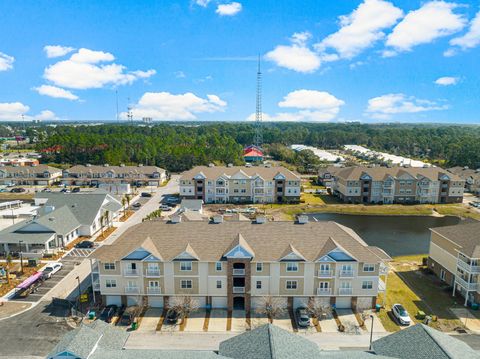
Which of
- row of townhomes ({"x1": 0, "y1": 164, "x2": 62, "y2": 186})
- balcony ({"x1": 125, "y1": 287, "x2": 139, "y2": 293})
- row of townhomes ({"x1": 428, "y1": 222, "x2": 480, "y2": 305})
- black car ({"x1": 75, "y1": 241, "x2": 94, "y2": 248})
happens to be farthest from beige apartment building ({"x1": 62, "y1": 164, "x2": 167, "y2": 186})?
row of townhomes ({"x1": 428, "y1": 222, "x2": 480, "y2": 305})

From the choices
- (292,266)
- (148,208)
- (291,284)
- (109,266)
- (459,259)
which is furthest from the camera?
(148,208)

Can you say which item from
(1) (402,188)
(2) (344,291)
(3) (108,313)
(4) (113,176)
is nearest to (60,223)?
(3) (108,313)

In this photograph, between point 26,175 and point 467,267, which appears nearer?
point 467,267

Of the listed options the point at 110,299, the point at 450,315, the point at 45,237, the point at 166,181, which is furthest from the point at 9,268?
the point at 166,181

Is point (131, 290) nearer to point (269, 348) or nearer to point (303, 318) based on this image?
point (303, 318)

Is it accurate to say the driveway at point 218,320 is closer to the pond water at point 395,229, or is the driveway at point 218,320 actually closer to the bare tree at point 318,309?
the bare tree at point 318,309

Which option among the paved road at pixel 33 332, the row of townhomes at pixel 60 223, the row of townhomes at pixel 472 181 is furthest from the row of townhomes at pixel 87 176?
the row of townhomes at pixel 472 181
